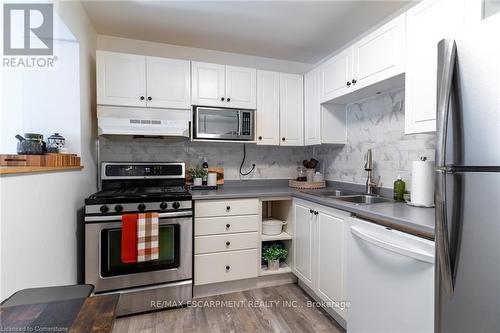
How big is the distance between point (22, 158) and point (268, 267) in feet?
6.84

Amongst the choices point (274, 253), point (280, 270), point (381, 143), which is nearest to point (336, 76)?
point (381, 143)

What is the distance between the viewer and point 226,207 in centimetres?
219

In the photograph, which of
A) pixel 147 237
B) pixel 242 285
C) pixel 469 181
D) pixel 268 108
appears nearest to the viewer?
pixel 469 181

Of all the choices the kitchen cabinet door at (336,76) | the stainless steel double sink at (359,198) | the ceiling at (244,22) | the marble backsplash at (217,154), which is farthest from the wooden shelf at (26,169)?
the kitchen cabinet door at (336,76)

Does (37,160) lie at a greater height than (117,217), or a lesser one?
greater

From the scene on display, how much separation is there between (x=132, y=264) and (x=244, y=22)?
7.51ft

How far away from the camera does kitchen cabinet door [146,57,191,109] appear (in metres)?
2.27

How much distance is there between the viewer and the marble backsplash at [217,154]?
2.50 metres

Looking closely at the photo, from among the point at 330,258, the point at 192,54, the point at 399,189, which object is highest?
the point at 192,54

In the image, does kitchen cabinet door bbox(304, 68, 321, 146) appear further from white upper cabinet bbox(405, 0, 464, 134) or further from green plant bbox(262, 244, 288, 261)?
green plant bbox(262, 244, 288, 261)

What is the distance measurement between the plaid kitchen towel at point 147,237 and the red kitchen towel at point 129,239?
30 mm

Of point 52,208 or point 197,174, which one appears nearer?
point 52,208

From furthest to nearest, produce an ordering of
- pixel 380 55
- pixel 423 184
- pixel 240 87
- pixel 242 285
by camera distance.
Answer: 1. pixel 240 87
2. pixel 242 285
3. pixel 380 55
4. pixel 423 184

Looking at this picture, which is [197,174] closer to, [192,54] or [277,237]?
[277,237]
